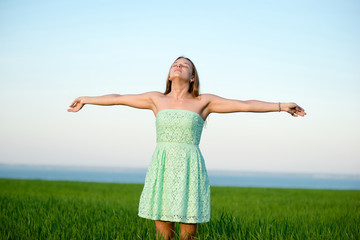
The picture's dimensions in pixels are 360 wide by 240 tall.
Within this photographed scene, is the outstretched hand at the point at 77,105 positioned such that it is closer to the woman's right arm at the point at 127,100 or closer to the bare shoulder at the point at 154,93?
the woman's right arm at the point at 127,100

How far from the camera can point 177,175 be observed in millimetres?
3873

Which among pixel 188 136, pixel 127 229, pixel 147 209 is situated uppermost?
pixel 188 136

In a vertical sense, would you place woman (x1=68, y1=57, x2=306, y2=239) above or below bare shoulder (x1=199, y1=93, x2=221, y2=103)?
below

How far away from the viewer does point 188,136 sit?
395 centimetres

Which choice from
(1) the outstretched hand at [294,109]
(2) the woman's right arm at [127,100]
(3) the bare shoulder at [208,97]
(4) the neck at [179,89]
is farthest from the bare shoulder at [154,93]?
(1) the outstretched hand at [294,109]

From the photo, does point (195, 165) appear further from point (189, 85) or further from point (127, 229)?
point (127, 229)

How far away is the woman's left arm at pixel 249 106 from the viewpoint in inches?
162

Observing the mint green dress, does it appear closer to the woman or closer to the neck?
the woman

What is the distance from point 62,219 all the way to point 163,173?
9.18ft

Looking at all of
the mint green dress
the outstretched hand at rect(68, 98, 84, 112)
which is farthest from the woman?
the outstretched hand at rect(68, 98, 84, 112)

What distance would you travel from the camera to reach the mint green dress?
12.5 ft

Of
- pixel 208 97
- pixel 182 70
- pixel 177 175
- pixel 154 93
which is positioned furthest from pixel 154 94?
pixel 177 175

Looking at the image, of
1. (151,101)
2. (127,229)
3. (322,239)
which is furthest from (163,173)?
(322,239)

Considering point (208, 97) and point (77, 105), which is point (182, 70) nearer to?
point (208, 97)
